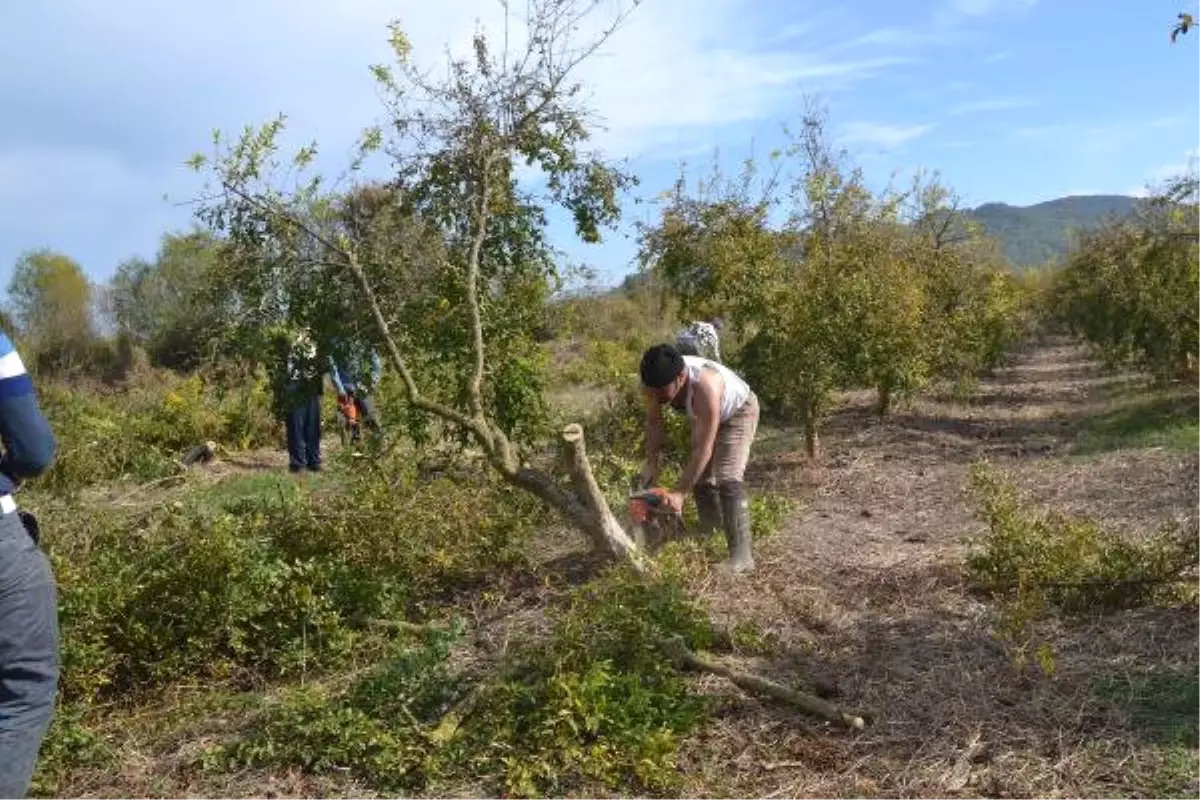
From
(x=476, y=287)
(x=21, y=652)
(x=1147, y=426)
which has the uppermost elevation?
(x=476, y=287)

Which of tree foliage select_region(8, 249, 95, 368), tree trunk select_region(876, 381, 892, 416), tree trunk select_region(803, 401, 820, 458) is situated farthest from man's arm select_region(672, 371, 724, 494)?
tree foliage select_region(8, 249, 95, 368)

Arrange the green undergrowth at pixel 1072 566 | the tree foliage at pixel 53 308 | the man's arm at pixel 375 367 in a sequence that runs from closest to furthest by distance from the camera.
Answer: the green undergrowth at pixel 1072 566
the man's arm at pixel 375 367
the tree foliage at pixel 53 308

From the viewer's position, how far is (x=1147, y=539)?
5594 mm

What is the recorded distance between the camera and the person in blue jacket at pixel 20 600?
3.09 metres

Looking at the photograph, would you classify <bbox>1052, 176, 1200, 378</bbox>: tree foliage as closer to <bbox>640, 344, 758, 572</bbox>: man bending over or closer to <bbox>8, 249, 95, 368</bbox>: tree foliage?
<bbox>640, 344, 758, 572</bbox>: man bending over

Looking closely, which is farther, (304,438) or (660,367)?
(304,438)

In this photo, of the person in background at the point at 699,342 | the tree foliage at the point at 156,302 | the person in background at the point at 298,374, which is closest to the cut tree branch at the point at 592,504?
the person in background at the point at 298,374

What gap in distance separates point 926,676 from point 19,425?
10.8 ft

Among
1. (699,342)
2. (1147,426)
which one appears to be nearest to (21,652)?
(699,342)

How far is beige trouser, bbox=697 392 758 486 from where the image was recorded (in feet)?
18.1

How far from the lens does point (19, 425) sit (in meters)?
3.12

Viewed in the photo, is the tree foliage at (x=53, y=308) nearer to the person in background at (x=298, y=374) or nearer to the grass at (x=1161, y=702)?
the person in background at (x=298, y=374)

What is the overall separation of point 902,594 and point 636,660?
70.5 inches

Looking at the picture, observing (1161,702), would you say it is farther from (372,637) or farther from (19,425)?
(19,425)
